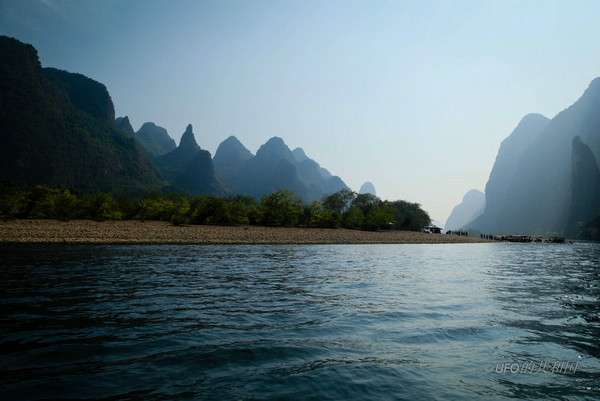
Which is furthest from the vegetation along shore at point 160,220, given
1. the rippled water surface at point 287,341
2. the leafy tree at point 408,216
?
the rippled water surface at point 287,341

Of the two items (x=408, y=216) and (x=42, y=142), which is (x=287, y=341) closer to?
(x=408, y=216)

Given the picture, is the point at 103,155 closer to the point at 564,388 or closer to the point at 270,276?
the point at 270,276

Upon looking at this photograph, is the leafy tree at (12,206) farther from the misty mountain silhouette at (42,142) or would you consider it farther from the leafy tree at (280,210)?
the misty mountain silhouette at (42,142)

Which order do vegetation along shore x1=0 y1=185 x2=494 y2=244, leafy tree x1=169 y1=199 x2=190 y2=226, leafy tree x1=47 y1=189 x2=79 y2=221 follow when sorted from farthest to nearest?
leafy tree x1=169 y1=199 x2=190 y2=226 < leafy tree x1=47 y1=189 x2=79 y2=221 < vegetation along shore x1=0 y1=185 x2=494 y2=244

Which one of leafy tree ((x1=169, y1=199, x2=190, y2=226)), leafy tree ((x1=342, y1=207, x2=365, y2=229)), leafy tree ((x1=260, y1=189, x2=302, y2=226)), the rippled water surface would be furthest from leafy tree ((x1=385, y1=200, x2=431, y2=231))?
the rippled water surface

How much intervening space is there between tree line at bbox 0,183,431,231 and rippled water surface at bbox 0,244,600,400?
40.0 meters

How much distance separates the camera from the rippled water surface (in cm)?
480

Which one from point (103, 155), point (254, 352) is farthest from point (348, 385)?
point (103, 155)

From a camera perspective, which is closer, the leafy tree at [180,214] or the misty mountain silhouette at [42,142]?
the leafy tree at [180,214]

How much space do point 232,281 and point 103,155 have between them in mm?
Answer: 186499

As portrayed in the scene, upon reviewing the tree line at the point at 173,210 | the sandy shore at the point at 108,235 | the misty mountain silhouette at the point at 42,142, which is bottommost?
the sandy shore at the point at 108,235

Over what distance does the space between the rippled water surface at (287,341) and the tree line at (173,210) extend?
40006 mm

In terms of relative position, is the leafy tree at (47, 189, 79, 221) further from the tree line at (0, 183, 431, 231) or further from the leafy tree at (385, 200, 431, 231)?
the leafy tree at (385, 200, 431, 231)

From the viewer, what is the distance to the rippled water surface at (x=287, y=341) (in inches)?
189
